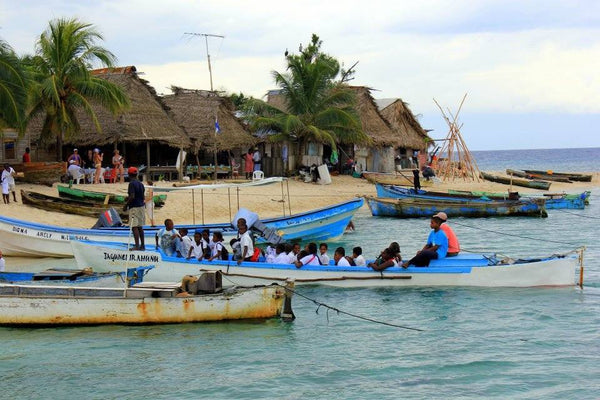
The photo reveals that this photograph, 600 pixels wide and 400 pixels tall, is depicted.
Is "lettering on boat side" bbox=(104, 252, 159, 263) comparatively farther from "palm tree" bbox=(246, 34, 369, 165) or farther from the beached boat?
"palm tree" bbox=(246, 34, 369, 165)

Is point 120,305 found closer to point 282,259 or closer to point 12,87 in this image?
point 282,259

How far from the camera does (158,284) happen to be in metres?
12.9

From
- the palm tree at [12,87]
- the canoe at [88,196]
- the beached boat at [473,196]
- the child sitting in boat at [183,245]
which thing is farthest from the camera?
the beached boat at [473,196]

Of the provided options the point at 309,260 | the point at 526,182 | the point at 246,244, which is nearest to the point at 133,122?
the point at 246,244

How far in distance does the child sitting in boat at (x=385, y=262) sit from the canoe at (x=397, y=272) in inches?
3.7

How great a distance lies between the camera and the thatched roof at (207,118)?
34.2 meters

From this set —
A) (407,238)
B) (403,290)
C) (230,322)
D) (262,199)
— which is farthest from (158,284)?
(262,199)

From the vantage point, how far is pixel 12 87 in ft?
76.1

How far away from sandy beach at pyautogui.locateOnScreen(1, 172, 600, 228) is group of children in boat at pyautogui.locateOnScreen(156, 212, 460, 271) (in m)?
4.84

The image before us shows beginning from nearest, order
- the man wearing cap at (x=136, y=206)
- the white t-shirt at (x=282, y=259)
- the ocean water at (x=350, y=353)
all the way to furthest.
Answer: the ocean water at (x=350, y=353) < the white t-shirt at (x=282, y=259) < the man wearing cap at (x=136, y=206)

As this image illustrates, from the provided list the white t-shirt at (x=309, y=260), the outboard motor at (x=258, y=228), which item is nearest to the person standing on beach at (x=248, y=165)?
the outboard motor at (x=258, y=228)

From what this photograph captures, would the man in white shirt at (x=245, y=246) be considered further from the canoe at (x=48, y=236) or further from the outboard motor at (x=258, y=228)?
the canoe at (x=48, y=236)

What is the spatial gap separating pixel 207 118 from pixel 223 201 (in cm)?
694

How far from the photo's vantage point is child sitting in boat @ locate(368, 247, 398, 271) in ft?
48.2
